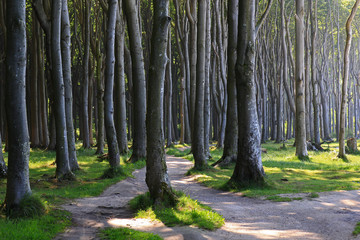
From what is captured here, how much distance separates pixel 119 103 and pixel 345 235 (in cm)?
1448

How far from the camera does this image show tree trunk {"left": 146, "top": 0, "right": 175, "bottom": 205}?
26.6 feet

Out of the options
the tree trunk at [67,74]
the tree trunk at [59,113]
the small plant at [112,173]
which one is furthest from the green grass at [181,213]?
the tree trunk at [67,74]

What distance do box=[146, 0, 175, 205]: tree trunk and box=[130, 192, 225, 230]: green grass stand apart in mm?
315

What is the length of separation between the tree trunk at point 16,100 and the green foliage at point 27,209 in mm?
142

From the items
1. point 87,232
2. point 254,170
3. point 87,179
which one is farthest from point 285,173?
point 87,232

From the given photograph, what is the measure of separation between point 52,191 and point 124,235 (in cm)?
496

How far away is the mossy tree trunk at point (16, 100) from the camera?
7.12 metres

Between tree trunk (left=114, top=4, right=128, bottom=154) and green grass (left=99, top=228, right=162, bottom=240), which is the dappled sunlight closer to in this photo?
green grass (left=99, top=228, right=162, bottom=240)

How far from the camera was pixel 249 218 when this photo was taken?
292 inches

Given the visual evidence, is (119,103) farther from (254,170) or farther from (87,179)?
(254,170)

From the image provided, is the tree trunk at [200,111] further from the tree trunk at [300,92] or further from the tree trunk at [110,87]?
the tree trunk at [300,92]

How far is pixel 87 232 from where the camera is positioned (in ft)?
21.4

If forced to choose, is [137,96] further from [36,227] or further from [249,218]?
[36,227]

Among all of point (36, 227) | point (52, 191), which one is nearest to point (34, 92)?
point (52, 191)
